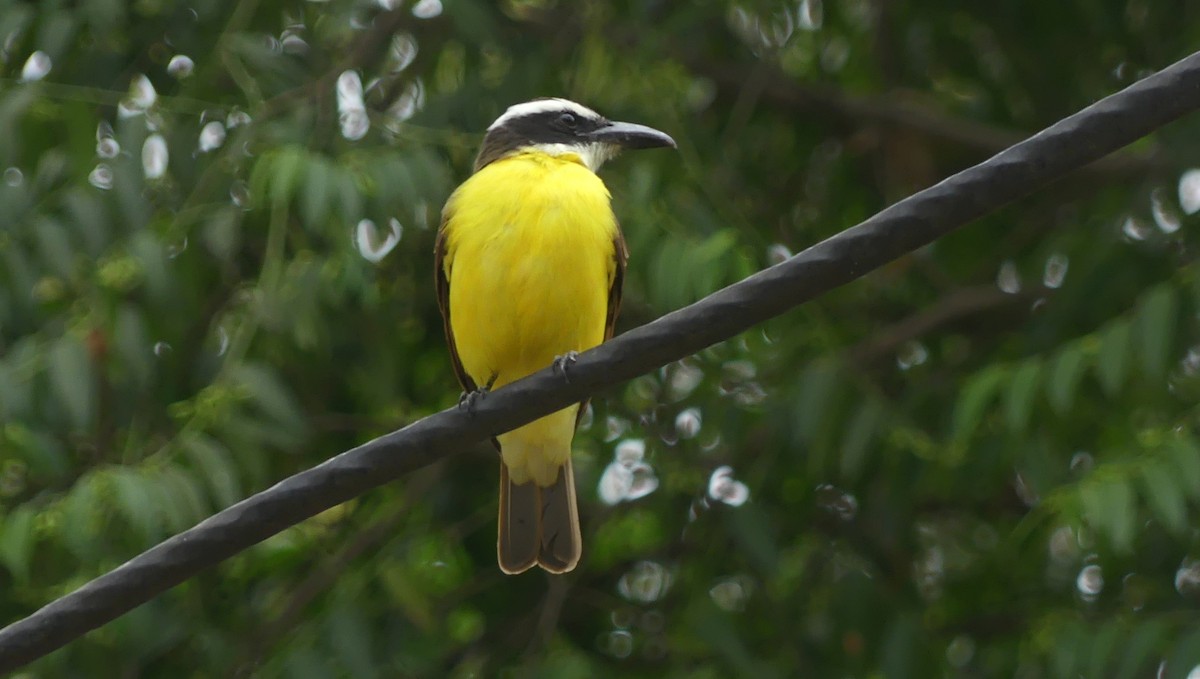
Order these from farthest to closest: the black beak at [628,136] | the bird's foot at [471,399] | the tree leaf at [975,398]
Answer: the black beak at [628,136], the tree leaf at [975,398], the bird's foot at [471,399]

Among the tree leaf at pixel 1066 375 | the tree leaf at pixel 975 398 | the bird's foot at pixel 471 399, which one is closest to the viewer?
the bird's foot at pixel 471 399

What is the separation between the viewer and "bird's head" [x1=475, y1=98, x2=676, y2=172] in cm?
435

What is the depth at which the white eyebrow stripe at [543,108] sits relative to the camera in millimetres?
4516

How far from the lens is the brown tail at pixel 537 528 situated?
4.09 metres

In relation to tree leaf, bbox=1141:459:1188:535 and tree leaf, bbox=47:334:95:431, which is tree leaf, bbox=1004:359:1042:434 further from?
tree leaf, bbox=47:334:95:431

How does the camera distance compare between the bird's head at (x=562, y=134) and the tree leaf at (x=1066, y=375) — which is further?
the bird's head at (x=562, y=134)

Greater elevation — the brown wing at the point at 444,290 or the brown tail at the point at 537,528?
the brown wing at the point at 444,290

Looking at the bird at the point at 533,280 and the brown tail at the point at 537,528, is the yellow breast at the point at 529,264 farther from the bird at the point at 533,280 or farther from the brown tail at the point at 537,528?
the brown tail at the point at 537,528

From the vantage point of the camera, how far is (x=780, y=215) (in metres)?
5.43

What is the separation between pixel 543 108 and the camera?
454cm

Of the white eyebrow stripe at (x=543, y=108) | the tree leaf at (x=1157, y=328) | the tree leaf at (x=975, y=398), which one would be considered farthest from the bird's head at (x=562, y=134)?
the tree leaf at (x=1157, y=328)

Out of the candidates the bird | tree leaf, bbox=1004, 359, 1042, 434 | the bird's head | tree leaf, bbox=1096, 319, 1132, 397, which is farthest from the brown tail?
tree leaf, bbox=1096, 319, 1132, 397

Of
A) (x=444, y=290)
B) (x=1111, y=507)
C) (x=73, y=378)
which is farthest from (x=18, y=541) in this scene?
(x=1111, y=507)

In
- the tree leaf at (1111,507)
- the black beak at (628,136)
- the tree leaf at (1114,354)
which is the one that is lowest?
the black beak at (628,136)
